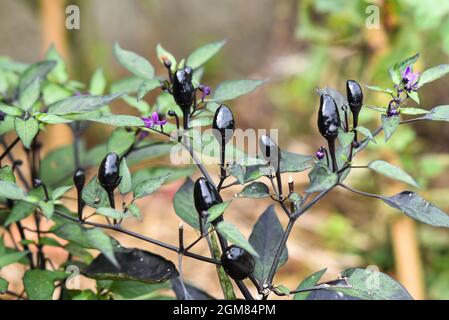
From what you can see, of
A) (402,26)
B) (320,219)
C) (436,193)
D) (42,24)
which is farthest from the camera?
(320,219)

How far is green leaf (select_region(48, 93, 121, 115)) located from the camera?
76cm

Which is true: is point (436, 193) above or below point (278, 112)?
below

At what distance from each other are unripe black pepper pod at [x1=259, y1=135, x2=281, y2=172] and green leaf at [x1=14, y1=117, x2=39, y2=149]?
0.27 m

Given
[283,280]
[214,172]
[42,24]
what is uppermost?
[42,24]

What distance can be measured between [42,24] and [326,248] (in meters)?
1.12

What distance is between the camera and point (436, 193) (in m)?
1.80

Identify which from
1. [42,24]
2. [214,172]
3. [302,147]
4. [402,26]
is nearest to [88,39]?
[42,24]

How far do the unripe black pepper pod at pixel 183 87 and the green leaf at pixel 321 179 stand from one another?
0.16 m

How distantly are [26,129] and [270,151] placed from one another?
0.29 metres

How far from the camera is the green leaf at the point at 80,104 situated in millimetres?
763

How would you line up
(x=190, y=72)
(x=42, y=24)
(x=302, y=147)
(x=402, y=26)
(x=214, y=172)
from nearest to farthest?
(x=190, y=72)
(x=402, y=26)
(x=42, y=24)
(x=214, y=172)
(x=302, y=147)
